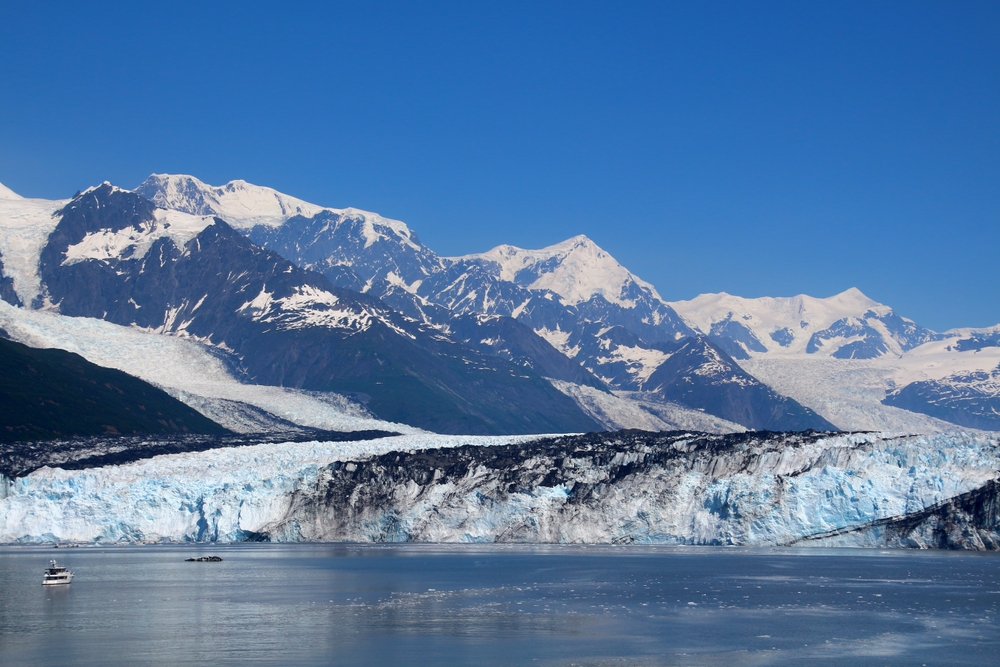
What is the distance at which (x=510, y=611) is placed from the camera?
66438 millimetres

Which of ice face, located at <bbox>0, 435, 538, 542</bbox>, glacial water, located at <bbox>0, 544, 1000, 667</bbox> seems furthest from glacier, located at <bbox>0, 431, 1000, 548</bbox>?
glacial water, located at <bbox>0, 544, 1000, 667</bbox>

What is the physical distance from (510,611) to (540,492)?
184ft

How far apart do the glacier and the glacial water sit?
7.49 metres

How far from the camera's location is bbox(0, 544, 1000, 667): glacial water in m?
51.6

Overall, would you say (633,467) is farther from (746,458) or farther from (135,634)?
(135,634)

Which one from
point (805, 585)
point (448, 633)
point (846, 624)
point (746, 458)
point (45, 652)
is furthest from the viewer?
point (746, 458)

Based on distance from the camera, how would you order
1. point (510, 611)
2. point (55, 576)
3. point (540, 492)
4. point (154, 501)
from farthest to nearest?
point (154, 501), point (540, 492), point (55, 576), point (510, 611)

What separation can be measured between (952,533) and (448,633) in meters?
67.9

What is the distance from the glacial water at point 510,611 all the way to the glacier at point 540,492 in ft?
24.6

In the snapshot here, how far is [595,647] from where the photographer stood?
53.3 metres

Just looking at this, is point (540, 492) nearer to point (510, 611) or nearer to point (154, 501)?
point (154, 501)

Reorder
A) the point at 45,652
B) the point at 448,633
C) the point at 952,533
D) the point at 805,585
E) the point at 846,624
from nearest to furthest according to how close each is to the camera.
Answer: the point at 45,652, the point at 448,633, the point at 846,624, the point at 805,585, the point at 952,533

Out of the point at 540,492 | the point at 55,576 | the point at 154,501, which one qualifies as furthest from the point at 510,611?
the point at 154,501

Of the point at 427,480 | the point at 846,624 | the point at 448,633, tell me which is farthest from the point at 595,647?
the point at 427,480
